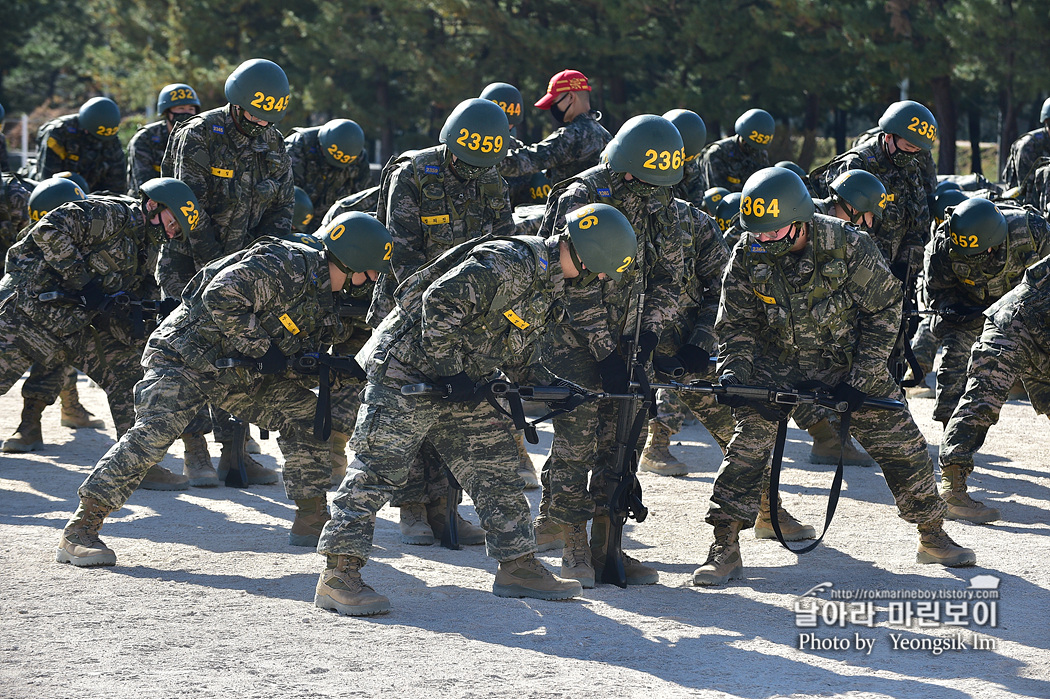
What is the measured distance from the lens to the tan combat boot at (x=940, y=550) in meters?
6.75

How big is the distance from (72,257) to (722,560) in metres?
4.49

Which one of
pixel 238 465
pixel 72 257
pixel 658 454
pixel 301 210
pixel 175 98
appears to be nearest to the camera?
pixel 72 257

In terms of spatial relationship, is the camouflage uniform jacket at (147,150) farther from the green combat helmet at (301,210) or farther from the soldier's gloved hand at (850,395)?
the soldier's gloved hand at (850,395)

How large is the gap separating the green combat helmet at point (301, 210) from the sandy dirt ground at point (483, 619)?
2951 millimetres

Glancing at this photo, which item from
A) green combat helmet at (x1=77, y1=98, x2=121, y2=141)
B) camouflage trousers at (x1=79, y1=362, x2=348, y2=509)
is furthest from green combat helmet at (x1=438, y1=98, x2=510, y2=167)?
green combat helmet at (x1=77, y1=98, x2=121, y2=141)

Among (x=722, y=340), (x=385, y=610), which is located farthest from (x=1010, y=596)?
(x=385, y=610)

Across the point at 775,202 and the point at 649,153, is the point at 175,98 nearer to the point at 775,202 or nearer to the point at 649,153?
the point at 649,153

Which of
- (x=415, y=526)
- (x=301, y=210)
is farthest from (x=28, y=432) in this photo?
(x=415, y=526)

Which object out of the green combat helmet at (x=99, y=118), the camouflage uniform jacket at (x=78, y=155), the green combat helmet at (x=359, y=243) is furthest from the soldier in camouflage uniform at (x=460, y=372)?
the camouflage uniform jacket at (x=78, y=155)

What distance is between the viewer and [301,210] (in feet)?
33.8

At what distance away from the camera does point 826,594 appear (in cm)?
630

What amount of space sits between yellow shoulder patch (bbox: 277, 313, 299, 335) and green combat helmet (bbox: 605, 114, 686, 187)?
1921 mm

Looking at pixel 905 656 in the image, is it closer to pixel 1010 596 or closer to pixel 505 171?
pixel 1010 596

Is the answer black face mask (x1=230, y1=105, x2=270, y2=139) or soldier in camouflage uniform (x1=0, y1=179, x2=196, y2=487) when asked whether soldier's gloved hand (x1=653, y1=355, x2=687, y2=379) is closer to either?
soldier in camouflage uniform (x1=0, y1=179, x2=196, y2=487)
